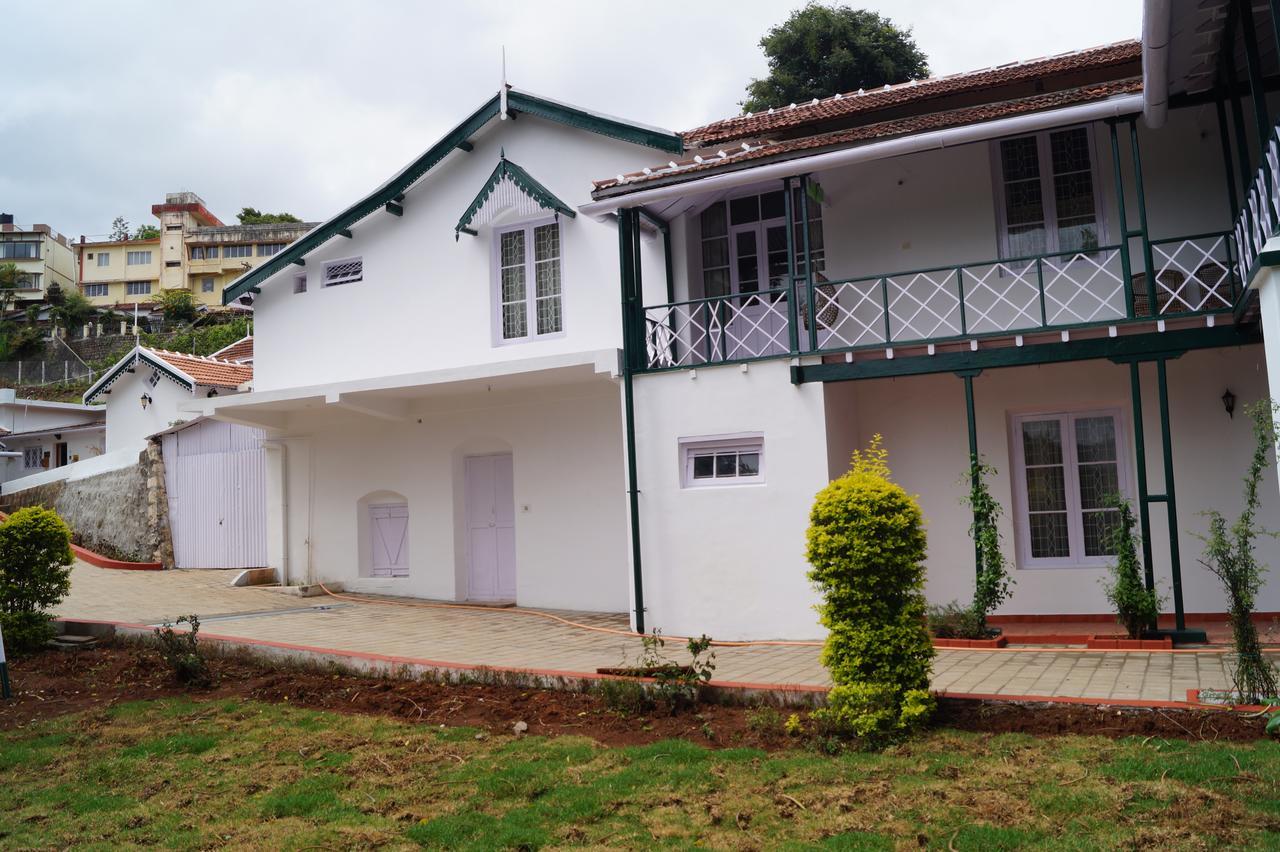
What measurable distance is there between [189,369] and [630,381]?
13704 millimetres

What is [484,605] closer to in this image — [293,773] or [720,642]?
[720,642]

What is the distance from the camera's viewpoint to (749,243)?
13.1 metres

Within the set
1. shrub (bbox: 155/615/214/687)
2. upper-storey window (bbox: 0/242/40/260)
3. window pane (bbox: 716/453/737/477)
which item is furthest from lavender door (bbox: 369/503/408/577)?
upper-storey window (bbox: 0/242/40/260)

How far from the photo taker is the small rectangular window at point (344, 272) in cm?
1573

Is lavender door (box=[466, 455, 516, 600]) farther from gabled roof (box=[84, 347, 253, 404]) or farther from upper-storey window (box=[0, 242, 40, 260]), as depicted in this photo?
upper-storey window (box=[0, 242, 40, 260])

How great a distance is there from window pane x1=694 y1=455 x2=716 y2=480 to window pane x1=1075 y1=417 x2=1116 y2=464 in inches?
172

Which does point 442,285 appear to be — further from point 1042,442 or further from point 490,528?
point 1042,442

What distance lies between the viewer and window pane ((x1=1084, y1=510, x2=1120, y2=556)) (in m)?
11.0

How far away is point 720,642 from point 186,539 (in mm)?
12401

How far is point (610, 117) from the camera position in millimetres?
13273

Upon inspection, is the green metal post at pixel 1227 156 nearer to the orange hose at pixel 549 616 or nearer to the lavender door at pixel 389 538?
the orange hose at pixel 549 616

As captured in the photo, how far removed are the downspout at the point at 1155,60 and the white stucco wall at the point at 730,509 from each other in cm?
427

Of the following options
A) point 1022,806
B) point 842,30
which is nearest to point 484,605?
point 1022,806

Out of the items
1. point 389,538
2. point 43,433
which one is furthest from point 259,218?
point 389,538
